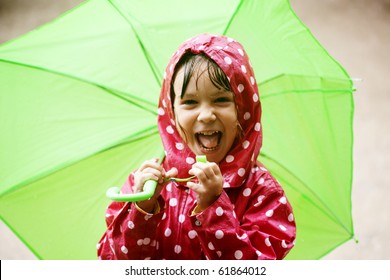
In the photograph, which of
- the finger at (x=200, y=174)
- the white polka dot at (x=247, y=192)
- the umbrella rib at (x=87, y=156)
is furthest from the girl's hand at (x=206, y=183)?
the umbrella rib at (x=87, y=156)

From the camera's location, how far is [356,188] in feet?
6.43

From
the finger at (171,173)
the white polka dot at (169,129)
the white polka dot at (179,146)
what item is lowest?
the finger at (171,173)

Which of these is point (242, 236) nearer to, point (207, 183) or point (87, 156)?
point (207, 183)

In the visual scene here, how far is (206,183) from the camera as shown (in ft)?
2.67

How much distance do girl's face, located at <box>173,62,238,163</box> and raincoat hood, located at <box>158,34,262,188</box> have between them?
20mm

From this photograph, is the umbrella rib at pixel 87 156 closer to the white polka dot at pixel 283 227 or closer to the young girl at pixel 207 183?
the young girl at pixel 207 183

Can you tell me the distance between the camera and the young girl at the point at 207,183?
837 mm

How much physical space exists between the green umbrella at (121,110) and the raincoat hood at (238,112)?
0.10 m

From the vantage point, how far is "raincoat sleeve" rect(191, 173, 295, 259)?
32.7 inches

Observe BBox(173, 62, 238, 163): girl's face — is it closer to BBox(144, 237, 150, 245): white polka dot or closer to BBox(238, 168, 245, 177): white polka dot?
BBox(238, 168, 245, 177): white polka dot

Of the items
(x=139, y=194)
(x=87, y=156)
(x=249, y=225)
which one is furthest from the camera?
(x=87, y=156)

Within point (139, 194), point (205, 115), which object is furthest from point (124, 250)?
point (205, 115)

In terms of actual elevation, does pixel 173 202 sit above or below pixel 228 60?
below

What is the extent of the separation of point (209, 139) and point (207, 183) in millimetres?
106
